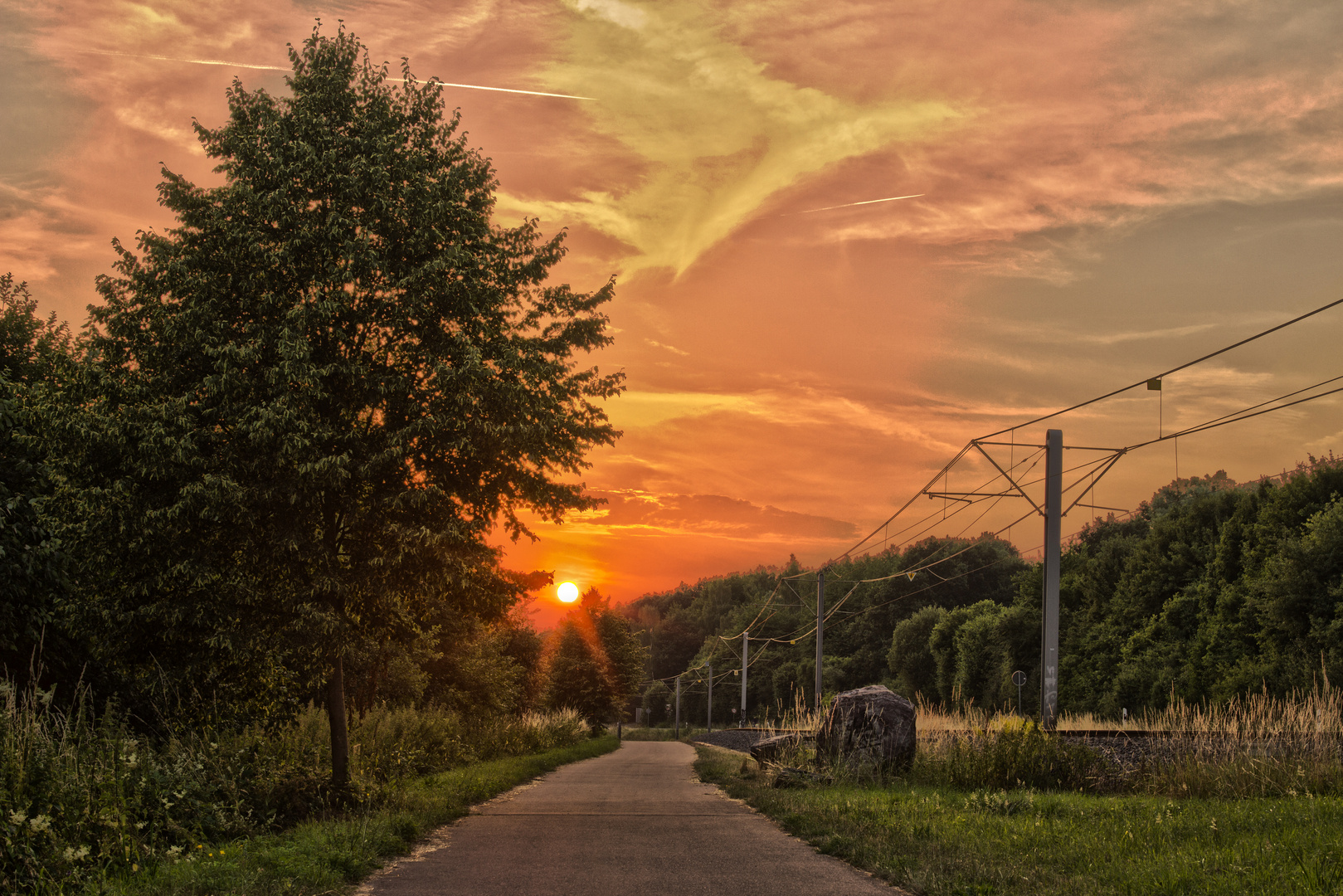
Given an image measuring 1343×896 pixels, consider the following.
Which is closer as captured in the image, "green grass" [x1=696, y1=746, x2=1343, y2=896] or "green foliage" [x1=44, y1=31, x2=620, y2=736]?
"green grass" [x1=696, y1=746, x2=1343, y2=896]

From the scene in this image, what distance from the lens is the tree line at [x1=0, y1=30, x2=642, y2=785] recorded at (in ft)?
39.3

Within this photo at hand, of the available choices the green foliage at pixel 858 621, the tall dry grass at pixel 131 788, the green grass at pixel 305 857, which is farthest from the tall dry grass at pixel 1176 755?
the green foliage at pixel 858 621

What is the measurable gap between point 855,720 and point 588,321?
8.28m

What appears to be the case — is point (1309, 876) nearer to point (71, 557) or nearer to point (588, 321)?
point (588, 321)

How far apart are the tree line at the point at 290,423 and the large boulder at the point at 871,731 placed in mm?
6801

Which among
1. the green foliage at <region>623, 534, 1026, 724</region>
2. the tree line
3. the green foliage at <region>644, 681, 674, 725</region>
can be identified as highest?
the tree line

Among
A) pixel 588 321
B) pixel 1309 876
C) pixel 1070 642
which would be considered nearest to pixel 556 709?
pixel 1070 642

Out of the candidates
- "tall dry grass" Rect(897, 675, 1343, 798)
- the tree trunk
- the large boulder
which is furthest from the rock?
the tree trunk

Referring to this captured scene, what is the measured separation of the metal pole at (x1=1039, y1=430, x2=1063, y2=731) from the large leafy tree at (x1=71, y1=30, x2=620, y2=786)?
9238 mm

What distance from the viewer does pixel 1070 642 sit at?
6138 centimetres

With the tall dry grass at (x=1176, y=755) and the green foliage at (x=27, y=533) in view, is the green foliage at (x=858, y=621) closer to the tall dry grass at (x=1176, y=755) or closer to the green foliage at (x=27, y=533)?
the tall dry grass at (x=1176, y=755)

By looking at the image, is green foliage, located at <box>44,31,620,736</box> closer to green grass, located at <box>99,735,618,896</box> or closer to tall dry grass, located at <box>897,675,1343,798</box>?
green grass, located at <box>99,735,618,896</box>

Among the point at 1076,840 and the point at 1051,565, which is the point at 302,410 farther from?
the point at 1051,565

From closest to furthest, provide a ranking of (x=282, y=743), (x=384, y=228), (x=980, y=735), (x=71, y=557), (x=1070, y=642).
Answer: (x=71, y=557) → (x=384, y=228) → (x=282, y=743) → (x=980, y=735) → (x=1070, y=642)
